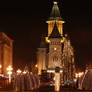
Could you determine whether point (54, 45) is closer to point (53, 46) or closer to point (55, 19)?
point (53, 46)

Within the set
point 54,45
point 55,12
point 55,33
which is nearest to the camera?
point 54,45

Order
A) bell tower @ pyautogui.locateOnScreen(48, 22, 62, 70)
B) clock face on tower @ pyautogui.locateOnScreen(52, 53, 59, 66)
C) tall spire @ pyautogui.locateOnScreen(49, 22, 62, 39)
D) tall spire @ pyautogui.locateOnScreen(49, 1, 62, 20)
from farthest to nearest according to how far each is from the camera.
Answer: tall spire @ pyautogui.locateOnScreen(49, 1, 62, 20) → tall spire @ pyautogui.locateOnScreen(49, 22, 62, 39) → bell tower @ pyautogui.locateOnScreen(48, 22, 62, 70) → clock face on tower @ pyautogui.locateOnScreen(52, 53, 59, 66)

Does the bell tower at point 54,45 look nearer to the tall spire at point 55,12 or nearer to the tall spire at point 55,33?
the tall spire at point 55,33

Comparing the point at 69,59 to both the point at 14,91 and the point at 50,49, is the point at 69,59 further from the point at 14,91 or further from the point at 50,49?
the point at 50,49

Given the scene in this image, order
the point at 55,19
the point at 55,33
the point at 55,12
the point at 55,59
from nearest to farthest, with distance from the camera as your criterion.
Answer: the point at 55,59
the point at 55,33
the point at 55,12
the point at 55,19

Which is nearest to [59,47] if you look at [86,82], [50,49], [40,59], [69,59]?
[50,49]

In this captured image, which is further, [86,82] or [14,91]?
[86,82]

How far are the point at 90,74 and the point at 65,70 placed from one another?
1224 inches

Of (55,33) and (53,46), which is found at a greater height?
(55,33)

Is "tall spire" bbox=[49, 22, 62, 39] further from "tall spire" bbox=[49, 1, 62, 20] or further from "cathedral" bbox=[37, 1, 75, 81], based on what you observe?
"tall spire" bbox=[49, 1, 62, 20]

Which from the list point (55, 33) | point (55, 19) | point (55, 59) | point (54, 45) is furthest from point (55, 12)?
point (55, 59)

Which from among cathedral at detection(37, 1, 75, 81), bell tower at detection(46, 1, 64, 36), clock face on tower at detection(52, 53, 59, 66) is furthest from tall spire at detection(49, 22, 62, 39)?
clock face on tower at detection(52, 53, 59, 66)

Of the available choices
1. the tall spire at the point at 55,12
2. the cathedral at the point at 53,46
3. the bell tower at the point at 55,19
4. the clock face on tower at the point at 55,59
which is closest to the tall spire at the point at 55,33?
the cathedral at the point at 53,46

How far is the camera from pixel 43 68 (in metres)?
156
